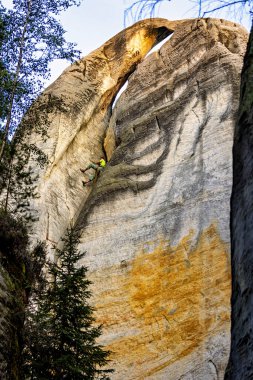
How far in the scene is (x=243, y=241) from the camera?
3.42 m

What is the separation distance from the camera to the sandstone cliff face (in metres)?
17.5

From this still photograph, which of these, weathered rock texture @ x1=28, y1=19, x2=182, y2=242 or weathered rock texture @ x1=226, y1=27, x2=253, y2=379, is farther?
weathered rock texture @ x1=28, y1=19, x2=182, y2=242

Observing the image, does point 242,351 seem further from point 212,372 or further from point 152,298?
point 152,298

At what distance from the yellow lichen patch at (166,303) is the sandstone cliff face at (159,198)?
0.03m

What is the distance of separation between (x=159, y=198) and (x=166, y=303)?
482cm

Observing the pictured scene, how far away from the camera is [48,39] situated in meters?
15.5

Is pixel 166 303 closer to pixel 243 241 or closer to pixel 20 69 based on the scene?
pixel 20 69

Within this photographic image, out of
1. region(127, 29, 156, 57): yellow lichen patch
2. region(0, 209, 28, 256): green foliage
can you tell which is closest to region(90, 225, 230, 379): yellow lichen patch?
region(0, 209, 28, 256): green foliage

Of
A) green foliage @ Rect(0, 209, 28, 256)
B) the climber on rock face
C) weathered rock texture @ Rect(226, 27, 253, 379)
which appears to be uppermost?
the climber on rock face

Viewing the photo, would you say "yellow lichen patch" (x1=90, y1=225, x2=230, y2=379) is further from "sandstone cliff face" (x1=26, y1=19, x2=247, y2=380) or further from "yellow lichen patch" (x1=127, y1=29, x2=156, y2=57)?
"yellow lichen patch" (x1=127, y1=29, x2=156, y2=57)

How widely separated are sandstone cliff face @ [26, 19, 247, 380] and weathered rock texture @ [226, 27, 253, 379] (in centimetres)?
1075

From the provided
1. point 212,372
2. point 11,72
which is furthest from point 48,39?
point 212,372

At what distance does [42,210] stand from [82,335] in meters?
12.1

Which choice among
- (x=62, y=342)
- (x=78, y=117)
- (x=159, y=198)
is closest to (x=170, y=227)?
(x=159, y=198)
